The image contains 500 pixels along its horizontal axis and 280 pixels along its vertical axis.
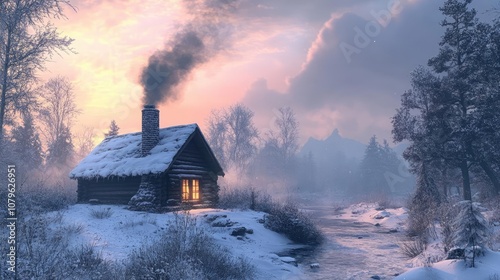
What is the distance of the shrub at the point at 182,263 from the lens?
826cm

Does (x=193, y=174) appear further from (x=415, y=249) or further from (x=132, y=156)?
(x=415, y=249)

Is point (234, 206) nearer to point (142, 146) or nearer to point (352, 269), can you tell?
point (142, 146)

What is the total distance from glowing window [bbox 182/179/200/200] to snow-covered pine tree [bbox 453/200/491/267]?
16.8 metres

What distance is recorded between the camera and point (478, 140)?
26.2 meters

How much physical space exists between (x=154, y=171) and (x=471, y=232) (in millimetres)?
16299

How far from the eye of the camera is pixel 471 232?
32.6ft

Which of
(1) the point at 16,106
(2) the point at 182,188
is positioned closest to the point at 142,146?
(2) the point at 182,188

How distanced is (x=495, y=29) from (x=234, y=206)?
22.4 meters

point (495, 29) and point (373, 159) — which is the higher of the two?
point (495, 29)

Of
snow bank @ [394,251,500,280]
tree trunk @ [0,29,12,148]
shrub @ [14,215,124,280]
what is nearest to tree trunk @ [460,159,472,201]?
snow bank @ [394,251,500,280]

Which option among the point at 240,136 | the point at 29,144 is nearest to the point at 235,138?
the point at 240,136

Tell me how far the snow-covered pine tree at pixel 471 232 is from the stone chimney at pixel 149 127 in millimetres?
18812

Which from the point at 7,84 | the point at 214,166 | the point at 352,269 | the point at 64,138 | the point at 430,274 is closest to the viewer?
the point at 430,274

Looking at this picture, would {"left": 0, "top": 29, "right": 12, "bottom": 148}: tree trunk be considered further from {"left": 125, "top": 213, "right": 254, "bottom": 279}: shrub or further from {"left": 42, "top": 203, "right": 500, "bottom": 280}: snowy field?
{"left": 125, "top": 213, "right": 254, "bottom": 279}: shrub
